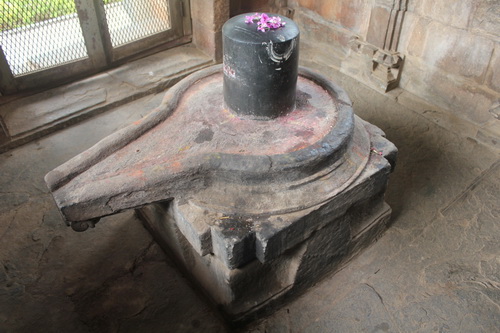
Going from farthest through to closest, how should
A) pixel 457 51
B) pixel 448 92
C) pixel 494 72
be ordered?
pixel 448 92 → pixel 457 51 → pixel 494 72

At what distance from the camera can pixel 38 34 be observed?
3.75 meters

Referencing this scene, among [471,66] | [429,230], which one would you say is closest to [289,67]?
[429,230]

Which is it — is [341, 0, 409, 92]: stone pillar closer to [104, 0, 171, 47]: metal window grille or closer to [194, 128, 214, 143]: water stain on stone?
[104, 0, 171, 47]: metal window grille

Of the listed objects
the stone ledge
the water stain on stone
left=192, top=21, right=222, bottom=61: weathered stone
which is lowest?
the stone ledge

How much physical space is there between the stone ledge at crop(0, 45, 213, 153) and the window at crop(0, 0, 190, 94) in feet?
0.45

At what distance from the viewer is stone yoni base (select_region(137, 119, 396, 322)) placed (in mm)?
2035

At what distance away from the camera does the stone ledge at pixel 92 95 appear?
3.62m

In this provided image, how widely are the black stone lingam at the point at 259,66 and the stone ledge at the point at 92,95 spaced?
1.86 m

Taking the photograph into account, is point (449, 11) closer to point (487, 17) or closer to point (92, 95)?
point (487, 17)

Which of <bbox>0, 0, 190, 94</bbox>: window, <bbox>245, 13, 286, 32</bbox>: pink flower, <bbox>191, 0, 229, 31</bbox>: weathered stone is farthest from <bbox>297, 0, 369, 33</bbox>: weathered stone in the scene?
<bbox>245, 13, 286, 32</bbox>: pink flower

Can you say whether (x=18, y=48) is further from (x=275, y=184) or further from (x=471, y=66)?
(x=471, y=66)

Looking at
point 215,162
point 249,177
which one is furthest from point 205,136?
point 249,177

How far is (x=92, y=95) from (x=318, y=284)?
268cm

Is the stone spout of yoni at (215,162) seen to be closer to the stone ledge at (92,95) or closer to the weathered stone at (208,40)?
the stone ledge at (92,95)
